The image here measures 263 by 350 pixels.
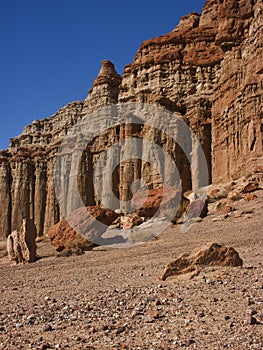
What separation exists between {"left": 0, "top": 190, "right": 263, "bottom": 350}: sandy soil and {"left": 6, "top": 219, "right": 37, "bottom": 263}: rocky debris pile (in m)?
4.87

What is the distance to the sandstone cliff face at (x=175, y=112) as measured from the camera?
2633 centimetres

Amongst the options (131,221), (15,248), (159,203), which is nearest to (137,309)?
(15,248)

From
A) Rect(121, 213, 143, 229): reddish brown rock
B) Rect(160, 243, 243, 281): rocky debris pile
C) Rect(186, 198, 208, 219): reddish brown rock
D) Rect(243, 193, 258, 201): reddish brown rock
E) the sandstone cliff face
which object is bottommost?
Rect(160, 243, 243, 281): rocky debris pile

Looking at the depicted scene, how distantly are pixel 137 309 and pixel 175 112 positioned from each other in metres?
31.3

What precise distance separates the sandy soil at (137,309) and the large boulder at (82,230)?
5.58 m

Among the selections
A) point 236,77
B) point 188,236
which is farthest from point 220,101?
point 188,236

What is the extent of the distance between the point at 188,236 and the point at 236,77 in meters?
18.7

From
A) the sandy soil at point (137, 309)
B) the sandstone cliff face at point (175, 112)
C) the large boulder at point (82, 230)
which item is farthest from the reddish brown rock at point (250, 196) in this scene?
the sandy soil at point (137, 309)

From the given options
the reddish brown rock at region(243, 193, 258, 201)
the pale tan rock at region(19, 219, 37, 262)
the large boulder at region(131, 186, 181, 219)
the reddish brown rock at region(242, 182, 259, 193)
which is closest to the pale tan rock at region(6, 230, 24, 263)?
the pale tan rock at region(19, 219, 37, 262)

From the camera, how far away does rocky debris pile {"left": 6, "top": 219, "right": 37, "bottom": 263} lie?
14.4 m

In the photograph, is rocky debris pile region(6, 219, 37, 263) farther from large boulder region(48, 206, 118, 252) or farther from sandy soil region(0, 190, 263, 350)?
sandy soil region(0, 190, 263, 350)

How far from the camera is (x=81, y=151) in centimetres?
4788

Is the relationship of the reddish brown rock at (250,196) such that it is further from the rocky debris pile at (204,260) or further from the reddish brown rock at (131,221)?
the rocky debris pile at (204,260)

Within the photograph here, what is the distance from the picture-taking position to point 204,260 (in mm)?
6602
